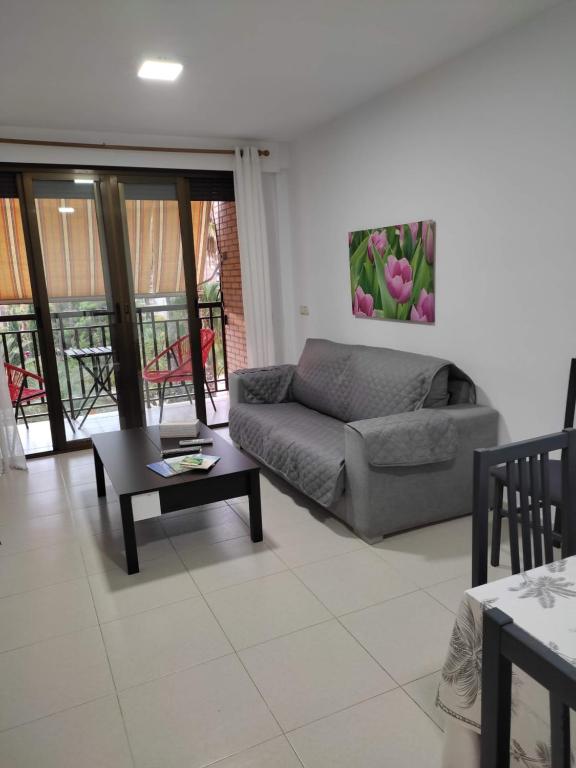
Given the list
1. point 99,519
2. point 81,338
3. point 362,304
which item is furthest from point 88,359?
point 362,304

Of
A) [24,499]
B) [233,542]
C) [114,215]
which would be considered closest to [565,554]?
[233,542]

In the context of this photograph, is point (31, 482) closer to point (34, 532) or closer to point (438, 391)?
point (34, 532)

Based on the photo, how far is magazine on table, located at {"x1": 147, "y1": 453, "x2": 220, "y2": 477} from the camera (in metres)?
2.82

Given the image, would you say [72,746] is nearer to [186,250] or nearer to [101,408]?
[101,408]

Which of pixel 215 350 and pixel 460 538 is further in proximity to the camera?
pixel 215 350

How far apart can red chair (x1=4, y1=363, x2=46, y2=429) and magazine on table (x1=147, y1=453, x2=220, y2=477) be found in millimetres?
2130

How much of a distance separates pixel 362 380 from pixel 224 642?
1888 millimetres

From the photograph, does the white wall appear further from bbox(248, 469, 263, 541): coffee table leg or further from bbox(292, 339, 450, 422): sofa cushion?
bbox(248, 469, 263, 541): coffee table leg

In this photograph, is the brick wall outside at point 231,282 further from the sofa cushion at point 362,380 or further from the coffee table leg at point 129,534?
the coffee table leg at point 129,534

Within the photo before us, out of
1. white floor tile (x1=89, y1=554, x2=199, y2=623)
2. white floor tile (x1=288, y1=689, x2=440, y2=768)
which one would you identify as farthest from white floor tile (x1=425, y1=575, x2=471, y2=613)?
white floor tile (x1=89, y1=554, x2=199, y2=623)

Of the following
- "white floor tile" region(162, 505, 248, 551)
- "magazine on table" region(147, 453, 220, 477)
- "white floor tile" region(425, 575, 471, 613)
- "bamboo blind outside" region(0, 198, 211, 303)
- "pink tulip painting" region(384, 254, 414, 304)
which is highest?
"bamboo blind outside" region(0, 198, 211, 303)

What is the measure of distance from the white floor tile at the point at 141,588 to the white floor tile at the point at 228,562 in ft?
0.20

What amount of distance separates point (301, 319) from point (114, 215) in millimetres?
1751

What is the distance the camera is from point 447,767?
132cm
